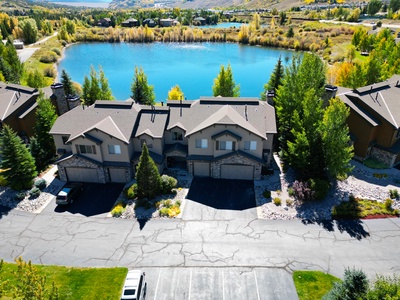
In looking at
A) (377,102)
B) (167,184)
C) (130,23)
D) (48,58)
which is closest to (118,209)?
(167,184)

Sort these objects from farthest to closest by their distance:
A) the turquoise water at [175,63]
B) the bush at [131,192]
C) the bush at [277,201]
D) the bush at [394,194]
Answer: the turquoise water at [175,63] < the bush at [131,192] < the bush at [394,194] < the bush at [277,201]

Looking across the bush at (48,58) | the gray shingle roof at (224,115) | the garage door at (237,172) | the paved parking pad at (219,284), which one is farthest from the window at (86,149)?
the bush at (48,58)

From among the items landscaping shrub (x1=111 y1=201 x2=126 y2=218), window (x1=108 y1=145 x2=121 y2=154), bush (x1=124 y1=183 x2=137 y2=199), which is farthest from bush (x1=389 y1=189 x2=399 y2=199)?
window (x1=108 y1=145 x2=121 y2=154)

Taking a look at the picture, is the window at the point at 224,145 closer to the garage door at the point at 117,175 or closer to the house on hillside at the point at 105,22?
the garage door at the point at 117,175

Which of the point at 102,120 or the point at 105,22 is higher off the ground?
the point at 102,120

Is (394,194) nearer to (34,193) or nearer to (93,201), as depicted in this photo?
(93,201)

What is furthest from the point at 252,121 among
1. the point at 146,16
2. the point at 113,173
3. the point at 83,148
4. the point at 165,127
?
the point at 146,16

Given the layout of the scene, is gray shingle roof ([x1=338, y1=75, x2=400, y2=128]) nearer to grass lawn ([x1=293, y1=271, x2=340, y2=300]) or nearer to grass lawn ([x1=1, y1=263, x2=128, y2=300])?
grass lawn ([x1=293, y1=271, x2=340, y2=300])

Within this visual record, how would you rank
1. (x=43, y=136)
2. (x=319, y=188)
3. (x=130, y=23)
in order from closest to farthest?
(x=319, y=188) → (x=43, y=136) → (x=130, y=23)
